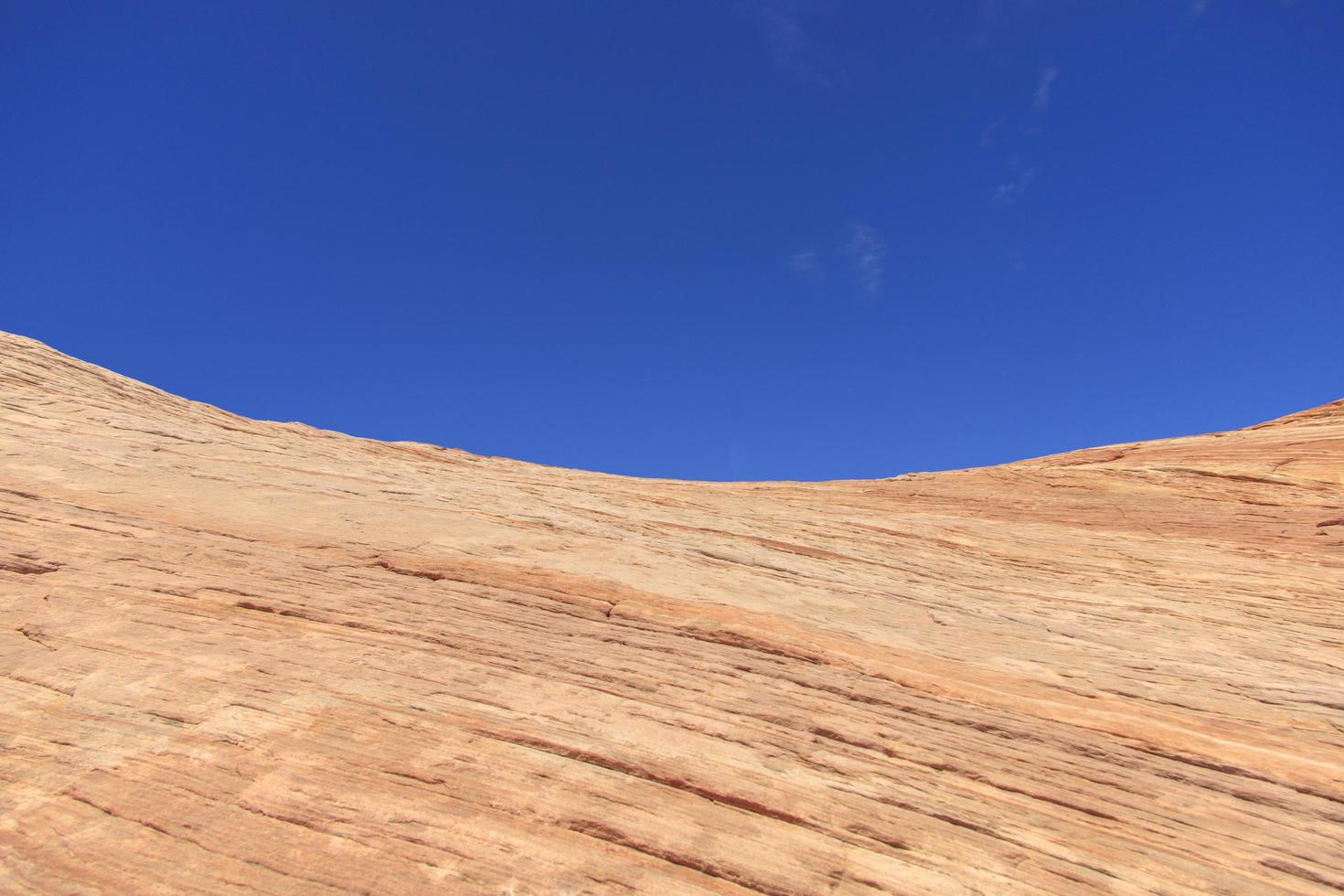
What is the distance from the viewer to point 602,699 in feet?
29.4

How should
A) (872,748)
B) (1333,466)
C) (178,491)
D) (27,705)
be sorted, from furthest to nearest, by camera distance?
(1333,466), (178,491), (872,748), (27,705)

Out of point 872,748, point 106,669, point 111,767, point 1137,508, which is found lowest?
point 111,767

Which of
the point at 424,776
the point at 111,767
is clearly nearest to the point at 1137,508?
the point at 424,776

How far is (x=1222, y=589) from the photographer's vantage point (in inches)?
586

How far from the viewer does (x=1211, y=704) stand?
10.1m

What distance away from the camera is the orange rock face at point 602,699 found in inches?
266

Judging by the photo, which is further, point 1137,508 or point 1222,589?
point 1137,508

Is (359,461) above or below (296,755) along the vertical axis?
above

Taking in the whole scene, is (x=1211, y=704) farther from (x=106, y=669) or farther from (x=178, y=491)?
(x=178, y=491)

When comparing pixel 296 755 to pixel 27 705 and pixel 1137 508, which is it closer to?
pixel 27 705

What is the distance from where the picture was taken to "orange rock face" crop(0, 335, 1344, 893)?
6.76m

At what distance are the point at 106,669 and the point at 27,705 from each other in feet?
2.54

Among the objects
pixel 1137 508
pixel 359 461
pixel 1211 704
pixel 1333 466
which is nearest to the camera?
pixel 1211 704

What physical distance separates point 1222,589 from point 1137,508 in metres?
6.05
